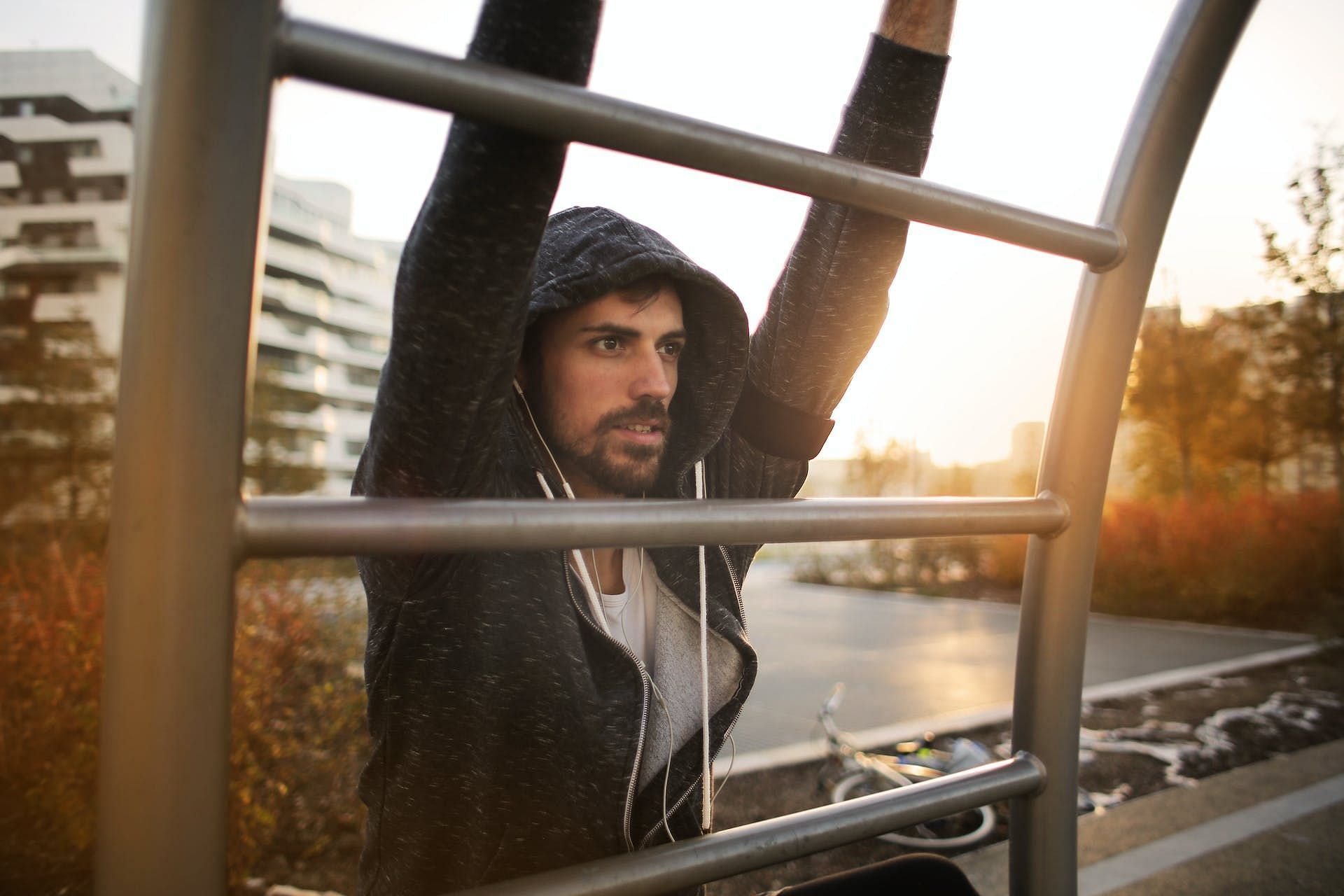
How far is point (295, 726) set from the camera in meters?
3.53

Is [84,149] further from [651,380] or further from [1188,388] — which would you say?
[1188,388]

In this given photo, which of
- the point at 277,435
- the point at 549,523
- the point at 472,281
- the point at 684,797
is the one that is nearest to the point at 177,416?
the point at 549,523

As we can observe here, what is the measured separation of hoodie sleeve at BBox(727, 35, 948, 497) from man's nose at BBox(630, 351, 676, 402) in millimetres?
210

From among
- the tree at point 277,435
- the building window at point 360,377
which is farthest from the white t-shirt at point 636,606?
the building window at point 360,377

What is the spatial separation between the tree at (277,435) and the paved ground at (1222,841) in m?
3.72

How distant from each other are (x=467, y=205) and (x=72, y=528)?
328cm

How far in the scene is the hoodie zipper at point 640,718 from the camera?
1.17 m

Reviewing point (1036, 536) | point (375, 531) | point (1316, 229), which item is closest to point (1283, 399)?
point (1316, 229)

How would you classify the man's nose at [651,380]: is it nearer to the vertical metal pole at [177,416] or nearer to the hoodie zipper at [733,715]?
the hoodie zipper at [733,715]

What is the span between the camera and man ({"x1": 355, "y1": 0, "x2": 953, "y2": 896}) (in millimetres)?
836

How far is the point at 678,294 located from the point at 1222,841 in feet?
9.87

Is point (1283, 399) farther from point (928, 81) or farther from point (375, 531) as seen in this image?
point (375, 531)

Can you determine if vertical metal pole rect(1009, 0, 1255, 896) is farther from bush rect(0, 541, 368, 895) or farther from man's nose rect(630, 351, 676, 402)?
bush rect(0, 541, 368, 895)

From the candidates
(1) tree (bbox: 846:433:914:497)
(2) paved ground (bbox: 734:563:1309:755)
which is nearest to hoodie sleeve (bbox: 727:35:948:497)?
(2) paved ground (bbox: 734:563:1309:755)
